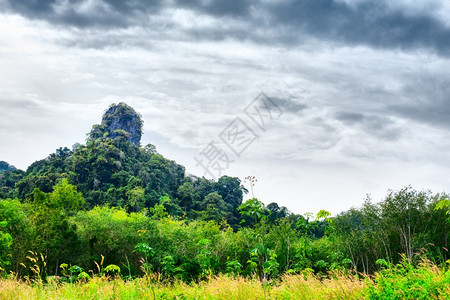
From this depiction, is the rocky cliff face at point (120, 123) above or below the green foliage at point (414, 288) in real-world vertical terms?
above

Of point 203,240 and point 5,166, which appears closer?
point 203,240

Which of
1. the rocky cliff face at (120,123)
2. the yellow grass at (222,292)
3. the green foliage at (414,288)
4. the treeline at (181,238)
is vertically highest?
the rocky cliff face at (120,123)

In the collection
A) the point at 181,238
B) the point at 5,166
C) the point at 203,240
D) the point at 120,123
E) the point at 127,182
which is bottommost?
the point at 181,238

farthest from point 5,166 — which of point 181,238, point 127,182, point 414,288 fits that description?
point 414,288

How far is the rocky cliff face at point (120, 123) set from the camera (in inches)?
2886

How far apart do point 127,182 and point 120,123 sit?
A: 103ft

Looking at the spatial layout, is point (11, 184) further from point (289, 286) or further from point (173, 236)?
point (289, 286)

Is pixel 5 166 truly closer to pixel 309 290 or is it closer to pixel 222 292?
pixel 222 292

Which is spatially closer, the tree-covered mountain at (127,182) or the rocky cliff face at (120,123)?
the tree-covered mountain at (127,182)

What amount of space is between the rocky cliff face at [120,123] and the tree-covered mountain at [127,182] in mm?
11802

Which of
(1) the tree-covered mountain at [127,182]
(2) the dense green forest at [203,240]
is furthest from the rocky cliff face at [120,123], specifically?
(2) the dense green forest at [203,240]

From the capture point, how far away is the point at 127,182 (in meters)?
47.0

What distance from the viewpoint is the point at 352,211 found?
25266 mm

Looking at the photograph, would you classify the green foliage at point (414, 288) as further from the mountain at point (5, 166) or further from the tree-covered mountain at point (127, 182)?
the mountain at point (5, 166)
